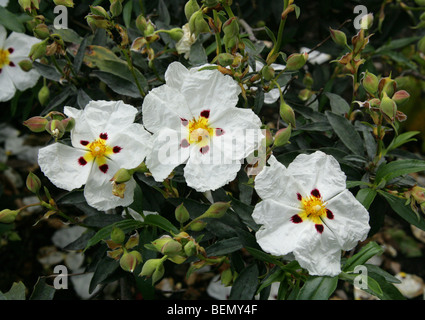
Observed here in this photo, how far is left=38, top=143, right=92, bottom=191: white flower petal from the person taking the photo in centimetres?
122

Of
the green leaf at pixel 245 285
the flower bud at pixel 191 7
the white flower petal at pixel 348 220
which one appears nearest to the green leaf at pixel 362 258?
the white flower petal at pixel 348 220

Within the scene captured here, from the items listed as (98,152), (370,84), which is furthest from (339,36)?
(98,152)

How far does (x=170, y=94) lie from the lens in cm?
122

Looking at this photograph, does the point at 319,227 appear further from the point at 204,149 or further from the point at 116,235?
the point at 116,235

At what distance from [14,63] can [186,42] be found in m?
0.71

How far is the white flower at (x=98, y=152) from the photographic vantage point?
1230mm

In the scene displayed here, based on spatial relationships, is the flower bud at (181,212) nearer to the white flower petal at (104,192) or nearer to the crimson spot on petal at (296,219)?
the white flower petal at (104,192)

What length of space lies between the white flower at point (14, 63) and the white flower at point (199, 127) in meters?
0.75

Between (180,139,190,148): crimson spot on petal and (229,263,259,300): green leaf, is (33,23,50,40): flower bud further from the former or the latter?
(229,263,259,300): green leaf

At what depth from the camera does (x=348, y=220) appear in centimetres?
118

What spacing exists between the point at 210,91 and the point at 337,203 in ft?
1.42

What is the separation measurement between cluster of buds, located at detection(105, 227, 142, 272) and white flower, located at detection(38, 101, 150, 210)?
77mm
